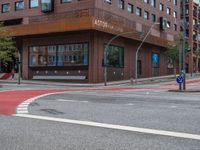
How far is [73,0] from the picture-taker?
49250 mm

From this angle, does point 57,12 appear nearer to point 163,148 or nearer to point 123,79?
point 123,79

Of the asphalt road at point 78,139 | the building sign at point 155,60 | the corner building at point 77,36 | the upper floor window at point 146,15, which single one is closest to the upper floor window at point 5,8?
the corner building at point 77,36

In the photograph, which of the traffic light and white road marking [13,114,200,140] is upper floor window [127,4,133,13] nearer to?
the traffic light

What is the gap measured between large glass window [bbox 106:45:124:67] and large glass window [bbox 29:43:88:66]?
150 inches

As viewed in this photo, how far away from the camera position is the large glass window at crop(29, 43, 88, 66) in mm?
48906

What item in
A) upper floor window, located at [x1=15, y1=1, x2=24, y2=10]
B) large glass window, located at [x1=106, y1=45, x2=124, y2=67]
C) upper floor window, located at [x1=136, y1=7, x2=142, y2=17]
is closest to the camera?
large glass window, located at [x1=106, y1=45, x2=124, y2=67]

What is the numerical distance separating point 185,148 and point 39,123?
14.5ft

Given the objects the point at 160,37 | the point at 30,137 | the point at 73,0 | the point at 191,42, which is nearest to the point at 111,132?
the point at 30,137

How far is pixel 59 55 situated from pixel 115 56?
25.6 ft

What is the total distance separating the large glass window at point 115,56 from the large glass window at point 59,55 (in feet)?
12.5

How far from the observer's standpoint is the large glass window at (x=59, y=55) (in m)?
48.9

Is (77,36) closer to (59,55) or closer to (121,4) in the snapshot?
(59,55)

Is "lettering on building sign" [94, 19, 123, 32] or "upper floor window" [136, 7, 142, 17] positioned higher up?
"upper floor window" [136, 7, 142, 17]

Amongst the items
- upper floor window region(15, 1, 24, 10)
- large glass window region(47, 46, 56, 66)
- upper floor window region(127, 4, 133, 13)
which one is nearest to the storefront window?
upper floor window region(127, 4, 133, 13)
